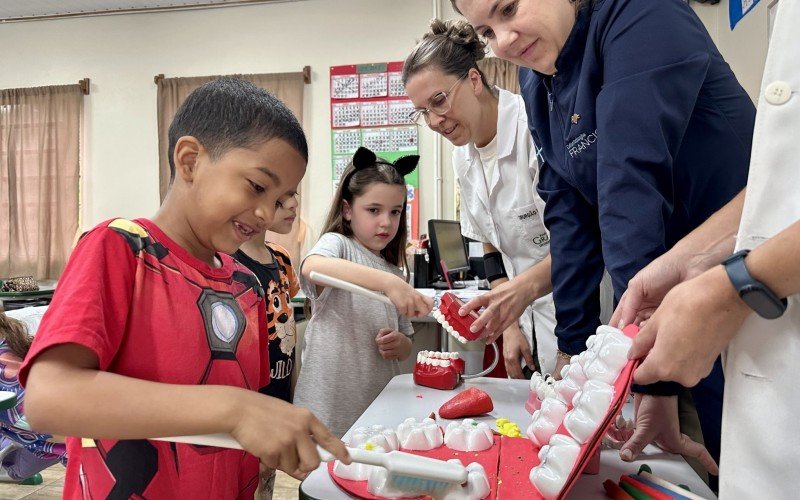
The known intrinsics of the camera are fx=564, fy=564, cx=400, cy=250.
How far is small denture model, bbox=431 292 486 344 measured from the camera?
4.41ft

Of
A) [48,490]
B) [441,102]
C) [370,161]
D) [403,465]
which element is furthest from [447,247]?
[403,465]

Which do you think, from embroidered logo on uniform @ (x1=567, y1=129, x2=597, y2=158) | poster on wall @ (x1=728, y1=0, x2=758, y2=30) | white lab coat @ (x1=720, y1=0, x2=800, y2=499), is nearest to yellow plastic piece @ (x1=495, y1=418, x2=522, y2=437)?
white lab coat @ (x1=720, y1=0, x2=800, y2=499)

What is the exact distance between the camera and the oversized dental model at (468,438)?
2.85 ft

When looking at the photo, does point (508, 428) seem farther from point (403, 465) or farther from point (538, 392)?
point (403, 465)

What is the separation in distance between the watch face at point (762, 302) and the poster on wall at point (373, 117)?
3.75 m

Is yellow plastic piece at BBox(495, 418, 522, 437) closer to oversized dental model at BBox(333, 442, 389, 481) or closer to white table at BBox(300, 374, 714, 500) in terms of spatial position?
white table at BBox(300, 374, 714, 500)

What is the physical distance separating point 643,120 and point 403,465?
1.90ft

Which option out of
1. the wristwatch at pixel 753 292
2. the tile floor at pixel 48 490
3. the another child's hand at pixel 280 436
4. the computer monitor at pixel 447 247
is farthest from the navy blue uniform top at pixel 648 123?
the computer monitor at pixel 447 247

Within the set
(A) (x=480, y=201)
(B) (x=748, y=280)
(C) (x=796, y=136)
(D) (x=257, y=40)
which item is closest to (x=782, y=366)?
(B) (x=748, y=280)

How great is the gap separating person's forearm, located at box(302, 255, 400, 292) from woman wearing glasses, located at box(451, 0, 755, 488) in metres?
0.66

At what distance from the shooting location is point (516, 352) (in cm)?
161

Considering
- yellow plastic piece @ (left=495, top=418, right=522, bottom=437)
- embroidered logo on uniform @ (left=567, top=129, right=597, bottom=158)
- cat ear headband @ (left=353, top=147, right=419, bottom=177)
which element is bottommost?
yellow plastic piece @ (left=495, top=418, right=522, bottom=437)

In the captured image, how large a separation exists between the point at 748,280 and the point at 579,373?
0.29 meters

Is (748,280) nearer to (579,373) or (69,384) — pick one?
(579,373)
